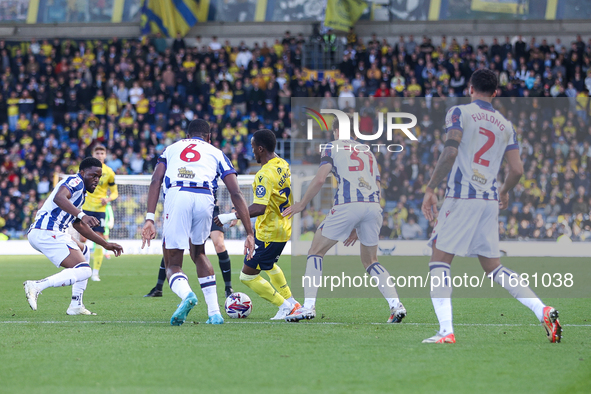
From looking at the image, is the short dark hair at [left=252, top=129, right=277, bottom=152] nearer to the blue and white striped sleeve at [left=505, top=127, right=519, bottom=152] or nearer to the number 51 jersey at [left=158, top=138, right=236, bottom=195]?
the number 51 jersey at [left=158, top=138, right=236, bottom=195]

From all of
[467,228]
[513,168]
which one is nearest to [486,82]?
[513,168]

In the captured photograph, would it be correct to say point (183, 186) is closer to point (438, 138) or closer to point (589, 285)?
point (589, 285)

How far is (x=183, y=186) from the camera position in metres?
7.31

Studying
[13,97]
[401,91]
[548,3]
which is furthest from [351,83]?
[13,97]

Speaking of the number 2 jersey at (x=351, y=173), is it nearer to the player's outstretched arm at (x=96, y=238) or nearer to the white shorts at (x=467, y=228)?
the white shorts at (x=467, y=228)

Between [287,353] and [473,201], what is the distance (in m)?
1.99

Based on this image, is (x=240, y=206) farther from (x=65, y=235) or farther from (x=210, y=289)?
(x=65, y=235)

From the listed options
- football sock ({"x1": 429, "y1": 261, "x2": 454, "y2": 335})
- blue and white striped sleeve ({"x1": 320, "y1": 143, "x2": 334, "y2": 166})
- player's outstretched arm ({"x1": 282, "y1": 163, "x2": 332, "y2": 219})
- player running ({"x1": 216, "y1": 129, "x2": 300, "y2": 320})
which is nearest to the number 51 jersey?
player running ({"x1": 216, "y1": 129, "x2": 300, "y2": 320})

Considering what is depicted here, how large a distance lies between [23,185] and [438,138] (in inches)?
565

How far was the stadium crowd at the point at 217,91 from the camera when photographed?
83.1 ft

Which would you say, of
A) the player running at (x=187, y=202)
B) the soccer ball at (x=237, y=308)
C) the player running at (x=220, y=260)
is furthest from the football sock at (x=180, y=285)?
the player running at (x=220, y=260)

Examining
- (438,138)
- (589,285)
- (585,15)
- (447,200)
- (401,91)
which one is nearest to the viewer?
(447,200)

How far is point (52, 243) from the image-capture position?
848cm

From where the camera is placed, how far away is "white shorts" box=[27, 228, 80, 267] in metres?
8.48
